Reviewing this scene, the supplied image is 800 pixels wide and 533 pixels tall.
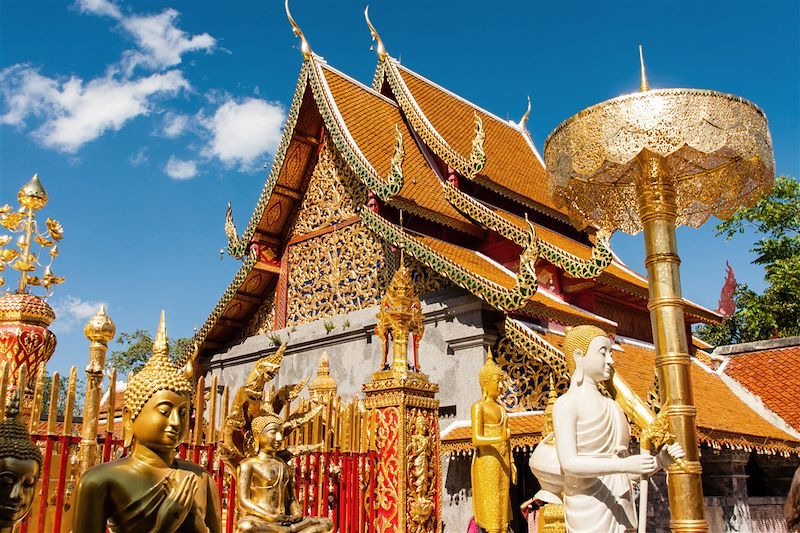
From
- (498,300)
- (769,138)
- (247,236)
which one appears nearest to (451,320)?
(498,300)

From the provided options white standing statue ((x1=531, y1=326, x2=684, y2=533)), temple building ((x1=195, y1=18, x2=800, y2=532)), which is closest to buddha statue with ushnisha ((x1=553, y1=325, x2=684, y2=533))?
white standing statue ((x1=531, y1=326, x2=684, y2=533))

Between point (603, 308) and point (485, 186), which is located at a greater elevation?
point (485, 186)

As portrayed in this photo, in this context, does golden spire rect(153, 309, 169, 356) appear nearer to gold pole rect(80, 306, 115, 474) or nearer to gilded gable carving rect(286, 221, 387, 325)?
gold pole rect(80, 306, 115, 474)

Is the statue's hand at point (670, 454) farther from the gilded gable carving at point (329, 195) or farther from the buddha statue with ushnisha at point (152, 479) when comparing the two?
the gilded gable carving at point (329, 195)

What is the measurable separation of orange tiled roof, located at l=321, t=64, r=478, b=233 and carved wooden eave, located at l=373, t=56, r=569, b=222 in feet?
1.20

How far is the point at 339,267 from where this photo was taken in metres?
10.5

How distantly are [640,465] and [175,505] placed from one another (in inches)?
68.2

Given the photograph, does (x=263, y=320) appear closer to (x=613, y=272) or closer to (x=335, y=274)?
(x=335, y=274)

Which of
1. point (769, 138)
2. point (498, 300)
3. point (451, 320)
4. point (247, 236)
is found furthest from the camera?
point (247, 236)

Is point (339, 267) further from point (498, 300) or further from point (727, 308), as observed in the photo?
point (727, 308)

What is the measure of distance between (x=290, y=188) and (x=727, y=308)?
284 inches

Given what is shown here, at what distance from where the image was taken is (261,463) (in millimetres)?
3973

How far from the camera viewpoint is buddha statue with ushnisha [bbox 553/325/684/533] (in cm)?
305

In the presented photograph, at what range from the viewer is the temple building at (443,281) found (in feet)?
26.8
